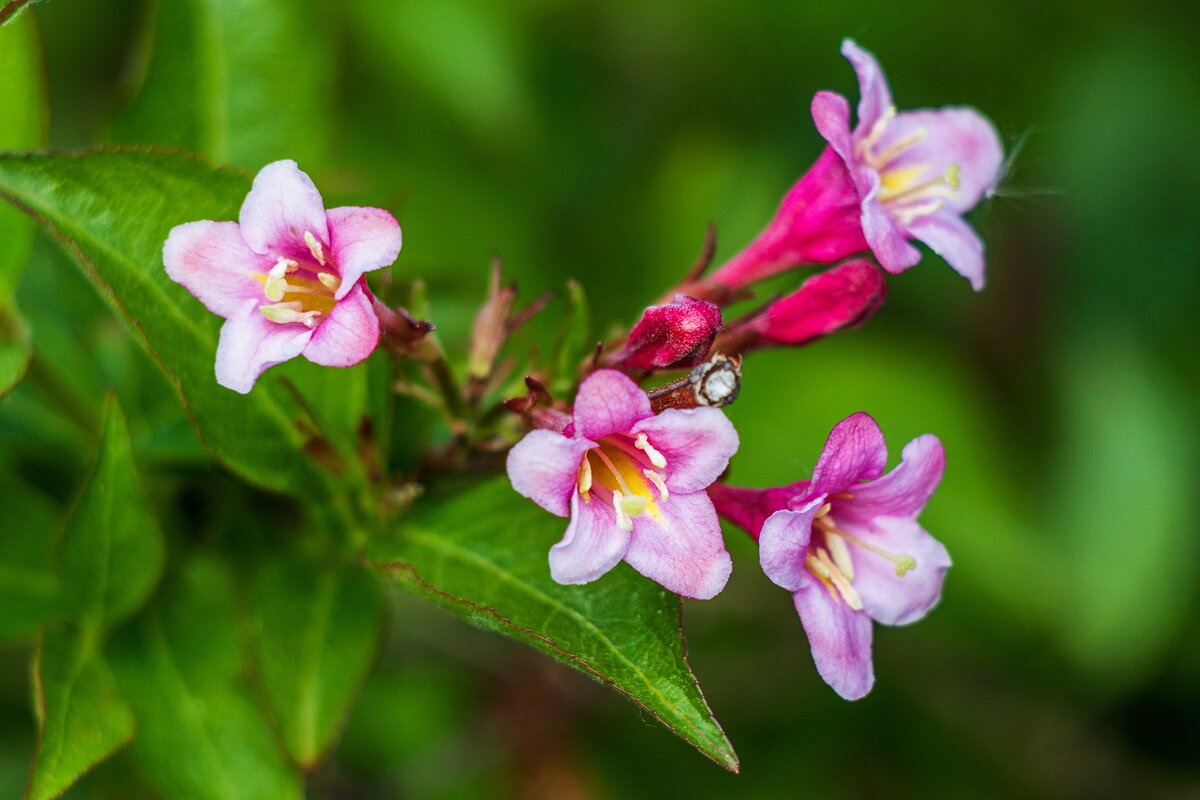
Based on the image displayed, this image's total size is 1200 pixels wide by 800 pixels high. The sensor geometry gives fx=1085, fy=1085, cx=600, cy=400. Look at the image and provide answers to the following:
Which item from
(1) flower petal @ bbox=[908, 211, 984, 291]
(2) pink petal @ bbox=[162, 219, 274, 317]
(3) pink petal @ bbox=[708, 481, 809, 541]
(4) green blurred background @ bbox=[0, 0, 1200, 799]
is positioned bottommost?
(4) green blurred background @ bbox=[0, 0, 1200, 799]

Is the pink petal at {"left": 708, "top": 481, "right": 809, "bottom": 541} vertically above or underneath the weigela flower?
underneath

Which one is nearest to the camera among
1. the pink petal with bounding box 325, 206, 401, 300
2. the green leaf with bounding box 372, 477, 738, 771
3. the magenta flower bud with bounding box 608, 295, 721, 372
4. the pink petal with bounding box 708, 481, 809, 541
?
the green leaf with bounding box 372, 477, 738, 771

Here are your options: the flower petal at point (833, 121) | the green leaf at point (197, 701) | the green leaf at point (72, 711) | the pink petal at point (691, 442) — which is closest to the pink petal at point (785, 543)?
the pink petal at point (691, 442)

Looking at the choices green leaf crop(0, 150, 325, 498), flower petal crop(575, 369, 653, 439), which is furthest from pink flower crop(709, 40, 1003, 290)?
green leaf crop(0, 150, 325, 498)

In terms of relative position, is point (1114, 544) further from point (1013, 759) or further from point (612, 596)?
point (612, 596)

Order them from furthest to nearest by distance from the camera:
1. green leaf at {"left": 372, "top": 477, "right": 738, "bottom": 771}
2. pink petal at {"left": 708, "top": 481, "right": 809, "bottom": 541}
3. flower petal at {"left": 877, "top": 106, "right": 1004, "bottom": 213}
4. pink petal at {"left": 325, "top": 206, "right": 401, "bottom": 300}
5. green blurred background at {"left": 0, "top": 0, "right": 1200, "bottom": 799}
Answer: green blurred background at {"left": 0, "top": 0, "right": 1200, "bottom": 799}, flower petal at {"left": 877, "top": 106, "right": 1004, "bottom": 213}, pink petal at {"left": 708, "top": 481, "right": 809, "bottom": 541}, pink petal at {"left": 325, "top": 206, "right": 401, "bottom": 300}, green leaf at {"left": 372, "top": 477, "right": 738, "bottom": 771}

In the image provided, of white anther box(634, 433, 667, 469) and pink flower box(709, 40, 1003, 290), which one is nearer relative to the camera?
white anther box(634, 433, 667, 469)

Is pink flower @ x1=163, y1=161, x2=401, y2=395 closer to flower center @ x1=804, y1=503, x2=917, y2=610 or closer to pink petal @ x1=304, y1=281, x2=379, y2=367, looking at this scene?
pink petal @ x1=304, y1=281, x2=379, y2=367
